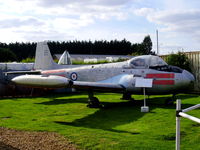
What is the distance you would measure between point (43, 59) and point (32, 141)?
1141 centimetres

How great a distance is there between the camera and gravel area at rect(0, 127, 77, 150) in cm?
670

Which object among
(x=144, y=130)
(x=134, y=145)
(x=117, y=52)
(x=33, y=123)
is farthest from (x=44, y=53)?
(x=117, y=52)

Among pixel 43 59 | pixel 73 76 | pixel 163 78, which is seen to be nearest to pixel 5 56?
pixel 43 59

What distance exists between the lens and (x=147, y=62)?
13469mm

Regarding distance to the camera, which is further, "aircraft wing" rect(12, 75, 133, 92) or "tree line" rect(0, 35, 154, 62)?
"tree line" rect(0, 35, 154, 62)

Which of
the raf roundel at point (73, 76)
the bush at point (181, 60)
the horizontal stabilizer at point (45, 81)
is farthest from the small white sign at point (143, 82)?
the bush at point (181, 60)

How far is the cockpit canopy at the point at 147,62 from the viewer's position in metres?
13.4

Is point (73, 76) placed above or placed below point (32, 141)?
above

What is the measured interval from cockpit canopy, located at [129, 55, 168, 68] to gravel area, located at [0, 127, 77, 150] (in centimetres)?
674

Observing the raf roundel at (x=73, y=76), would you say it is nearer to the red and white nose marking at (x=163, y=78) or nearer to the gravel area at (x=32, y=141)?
the red and white nose marking at (x=163, y=78)

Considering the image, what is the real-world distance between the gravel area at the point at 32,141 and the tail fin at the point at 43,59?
32.6 ft

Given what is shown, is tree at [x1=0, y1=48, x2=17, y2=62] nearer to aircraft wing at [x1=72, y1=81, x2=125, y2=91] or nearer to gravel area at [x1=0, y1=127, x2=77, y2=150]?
aircraft wing at [x1=72, y1=81, x2=125, y2=91]

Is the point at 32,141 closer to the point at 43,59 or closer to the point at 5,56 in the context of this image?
the point at 43,59

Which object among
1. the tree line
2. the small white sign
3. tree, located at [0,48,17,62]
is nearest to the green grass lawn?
the small white sign
